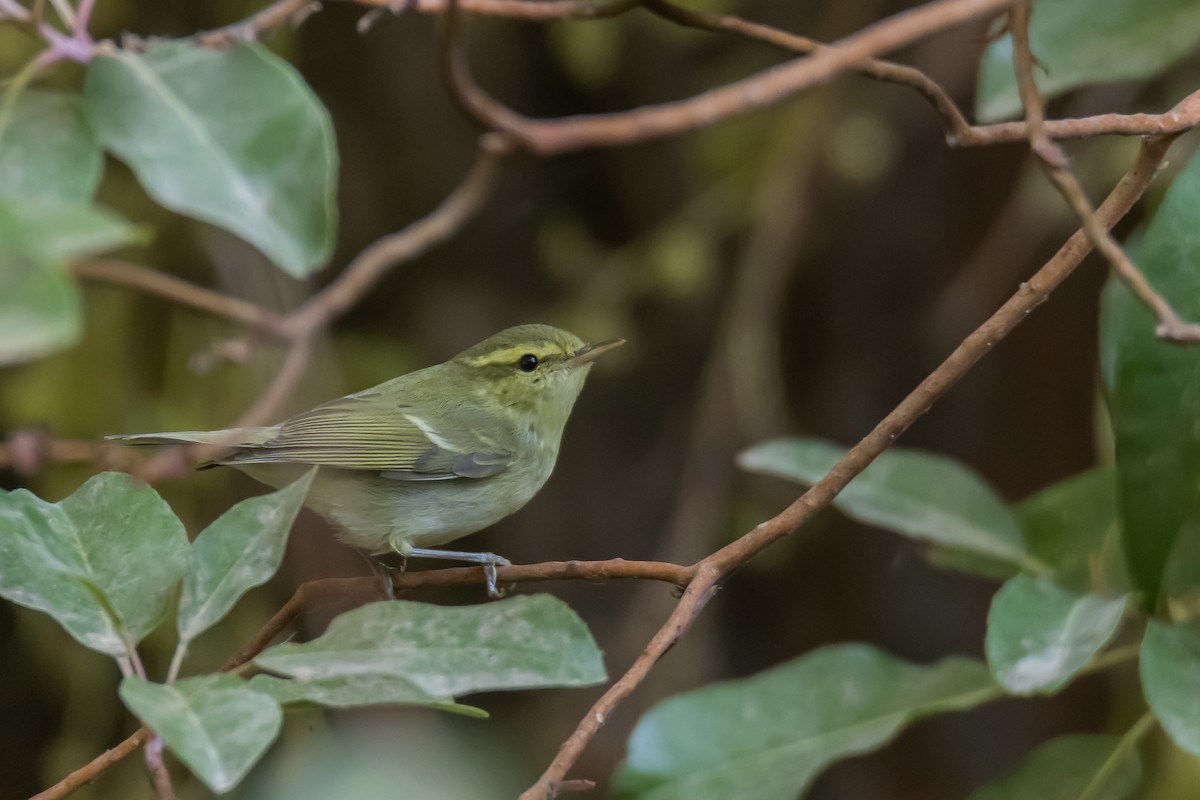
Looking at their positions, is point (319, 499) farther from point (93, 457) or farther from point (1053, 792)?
point (1053, 792)

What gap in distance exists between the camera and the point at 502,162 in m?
0.77

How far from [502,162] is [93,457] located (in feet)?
1.07

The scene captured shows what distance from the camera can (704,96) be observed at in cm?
74

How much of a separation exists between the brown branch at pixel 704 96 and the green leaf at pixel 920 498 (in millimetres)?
940

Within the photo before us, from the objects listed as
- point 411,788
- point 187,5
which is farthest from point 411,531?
point 187,5

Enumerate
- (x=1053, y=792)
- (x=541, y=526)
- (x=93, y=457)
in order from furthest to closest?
(x=541, y=526), (x=1053, y=792), (x=93, y=457)

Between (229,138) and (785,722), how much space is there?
3.48 feet

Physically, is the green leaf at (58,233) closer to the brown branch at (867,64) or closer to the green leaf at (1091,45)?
the brown branch at (867,64)

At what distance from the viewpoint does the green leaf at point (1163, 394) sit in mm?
1214

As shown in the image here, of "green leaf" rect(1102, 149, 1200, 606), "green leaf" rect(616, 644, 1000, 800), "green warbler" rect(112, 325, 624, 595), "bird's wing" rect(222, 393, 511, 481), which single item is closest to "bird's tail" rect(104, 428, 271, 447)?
"green warbler" rect(112, 325, 624, 595)

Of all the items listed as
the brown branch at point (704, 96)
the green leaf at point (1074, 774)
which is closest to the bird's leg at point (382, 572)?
the brown branch at point (704, 96)

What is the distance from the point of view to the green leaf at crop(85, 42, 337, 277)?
807 mm

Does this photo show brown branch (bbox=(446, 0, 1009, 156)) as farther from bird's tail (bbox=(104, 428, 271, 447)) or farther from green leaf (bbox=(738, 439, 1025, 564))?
green leaf (bbox=(738, 439, 1025, 564))

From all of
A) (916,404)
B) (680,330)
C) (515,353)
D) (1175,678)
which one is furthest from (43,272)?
(680,330)
